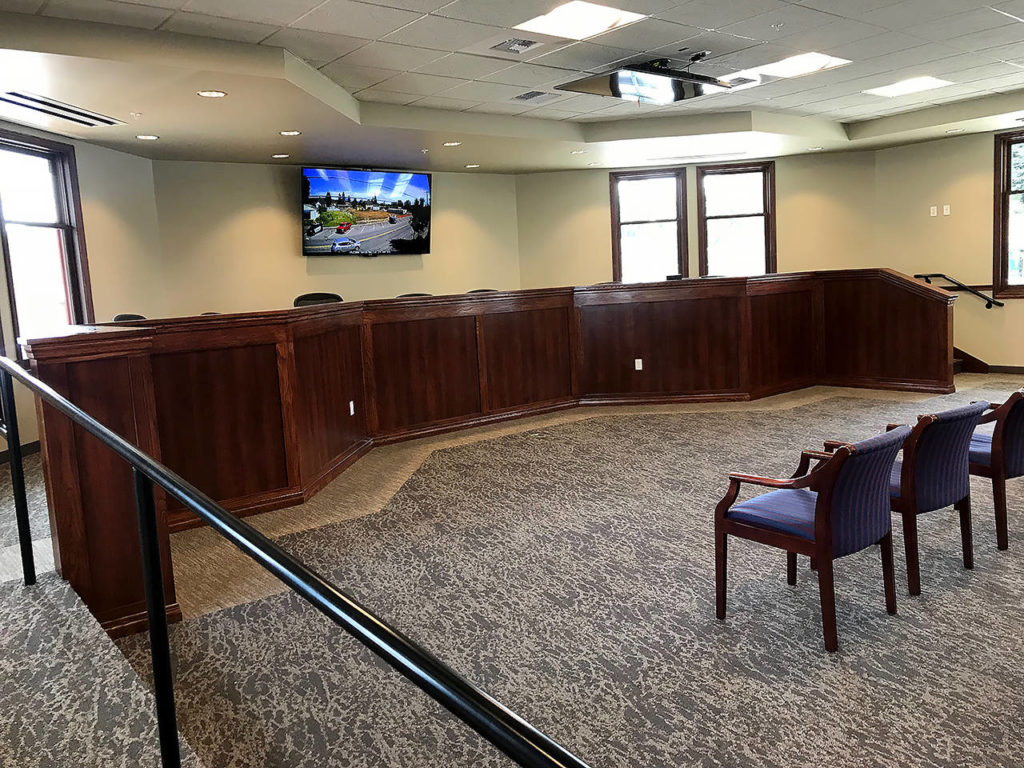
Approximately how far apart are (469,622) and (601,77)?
4992 millimetres

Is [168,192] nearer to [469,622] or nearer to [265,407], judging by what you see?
[265,407]

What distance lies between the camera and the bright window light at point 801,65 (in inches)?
267

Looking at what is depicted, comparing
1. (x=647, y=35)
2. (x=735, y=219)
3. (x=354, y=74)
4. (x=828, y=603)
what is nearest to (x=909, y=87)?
(x=735, y=219)

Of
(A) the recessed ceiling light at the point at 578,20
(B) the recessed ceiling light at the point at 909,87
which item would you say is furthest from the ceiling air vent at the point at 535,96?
(B) the recessed ceiling light at the point at 909,87

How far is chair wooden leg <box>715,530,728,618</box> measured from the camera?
3.13 metres

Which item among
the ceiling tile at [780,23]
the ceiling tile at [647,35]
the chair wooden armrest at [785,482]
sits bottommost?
the chair wooden armrest at [785,482]

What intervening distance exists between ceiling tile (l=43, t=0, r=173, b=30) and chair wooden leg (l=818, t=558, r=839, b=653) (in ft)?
15.0

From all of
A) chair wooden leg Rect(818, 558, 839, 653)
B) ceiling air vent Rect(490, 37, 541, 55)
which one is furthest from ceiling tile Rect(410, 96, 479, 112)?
chair wooden leg Rect(818, 558, 839, 653)

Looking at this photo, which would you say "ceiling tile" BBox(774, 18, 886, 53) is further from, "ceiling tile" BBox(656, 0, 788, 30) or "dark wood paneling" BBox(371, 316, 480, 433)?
"dark wood paneling" BBox(371, 316, 480, 433)

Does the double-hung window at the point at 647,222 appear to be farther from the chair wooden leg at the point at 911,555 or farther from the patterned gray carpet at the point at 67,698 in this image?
the patterned gray carpet at the point at 67,698

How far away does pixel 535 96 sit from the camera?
752 cm

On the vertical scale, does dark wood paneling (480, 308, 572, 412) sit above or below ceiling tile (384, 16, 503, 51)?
below

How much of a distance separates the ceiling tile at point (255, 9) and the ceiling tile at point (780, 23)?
3.01m

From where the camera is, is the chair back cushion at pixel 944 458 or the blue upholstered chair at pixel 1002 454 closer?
the chair back cushion at pixel 944 458
